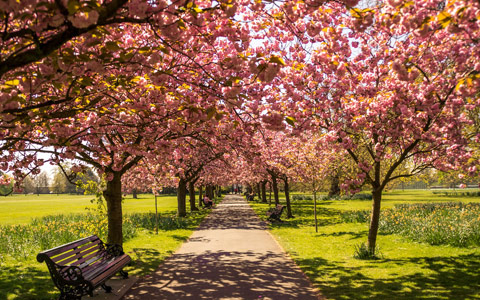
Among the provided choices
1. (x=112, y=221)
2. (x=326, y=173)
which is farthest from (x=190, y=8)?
(x=326, y=173)

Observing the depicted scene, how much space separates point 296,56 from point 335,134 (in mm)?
2190

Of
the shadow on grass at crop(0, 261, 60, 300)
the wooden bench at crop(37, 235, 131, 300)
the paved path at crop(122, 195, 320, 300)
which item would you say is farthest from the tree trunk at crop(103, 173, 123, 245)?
the shadow on grass at crop(0, 261, 60, 300)

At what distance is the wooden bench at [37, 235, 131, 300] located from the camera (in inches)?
225

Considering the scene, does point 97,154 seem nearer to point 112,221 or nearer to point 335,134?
point 112,221

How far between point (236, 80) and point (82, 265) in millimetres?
5073

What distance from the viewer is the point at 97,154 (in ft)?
25.7

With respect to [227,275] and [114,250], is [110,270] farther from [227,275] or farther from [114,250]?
[227,275]

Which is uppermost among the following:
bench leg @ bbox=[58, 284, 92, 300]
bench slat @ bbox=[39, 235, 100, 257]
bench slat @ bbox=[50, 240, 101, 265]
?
bench slat @ bbox=[39, 235, 100, 257]

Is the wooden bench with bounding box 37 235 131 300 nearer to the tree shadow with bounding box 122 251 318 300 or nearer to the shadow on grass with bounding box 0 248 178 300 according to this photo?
the shadow on grass with bounding box 0 248 178 300

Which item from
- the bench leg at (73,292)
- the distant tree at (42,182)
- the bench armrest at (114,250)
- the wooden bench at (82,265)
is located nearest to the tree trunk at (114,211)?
the wooden bench at (82,265)

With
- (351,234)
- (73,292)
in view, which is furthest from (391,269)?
(73,292)

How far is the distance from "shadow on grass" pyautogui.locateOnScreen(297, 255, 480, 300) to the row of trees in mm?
1746

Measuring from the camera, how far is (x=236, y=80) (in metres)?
4.52

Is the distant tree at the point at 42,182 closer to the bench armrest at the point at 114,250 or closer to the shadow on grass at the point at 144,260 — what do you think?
the shadow on grass at the point at 144,260
